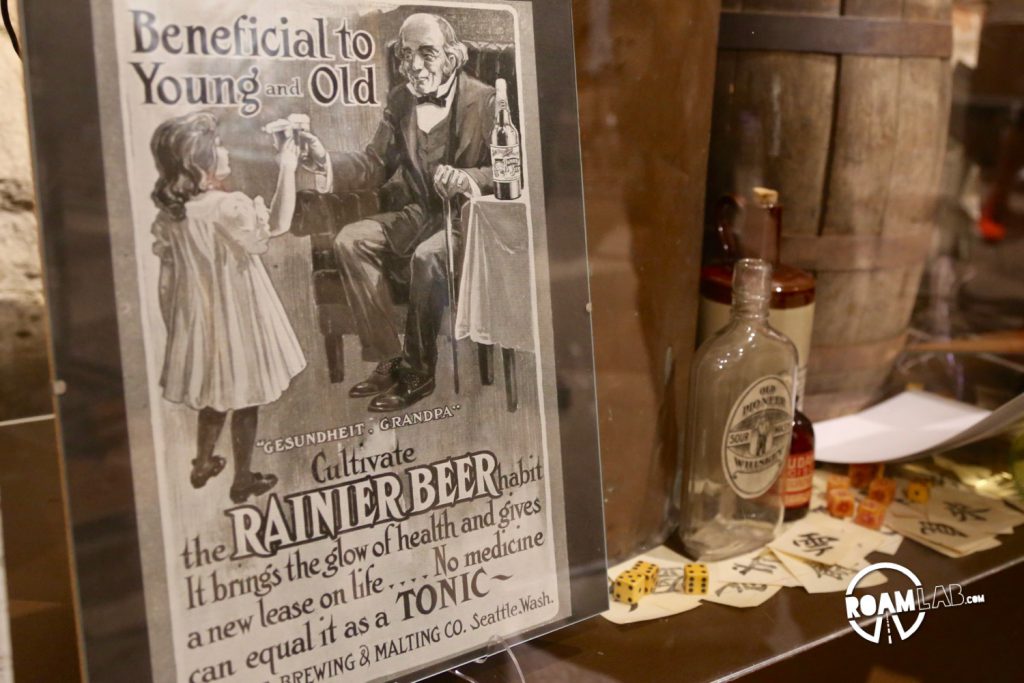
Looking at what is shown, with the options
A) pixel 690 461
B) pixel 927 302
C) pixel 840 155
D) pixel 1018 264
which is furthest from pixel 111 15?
pixel 1018 264

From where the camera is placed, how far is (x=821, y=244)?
932mm

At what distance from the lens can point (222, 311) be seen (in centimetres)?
47

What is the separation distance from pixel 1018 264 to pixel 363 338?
1.32 m

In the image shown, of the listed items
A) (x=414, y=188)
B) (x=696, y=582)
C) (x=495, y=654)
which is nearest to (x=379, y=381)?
(x=414, y=188)

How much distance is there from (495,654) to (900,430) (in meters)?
0.59

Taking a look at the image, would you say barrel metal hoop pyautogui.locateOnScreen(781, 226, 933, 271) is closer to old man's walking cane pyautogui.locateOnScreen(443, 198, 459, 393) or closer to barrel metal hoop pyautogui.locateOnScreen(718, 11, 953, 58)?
barrel metal hoop pyautogui.locateOnScreen(718, 11, 953, 58)

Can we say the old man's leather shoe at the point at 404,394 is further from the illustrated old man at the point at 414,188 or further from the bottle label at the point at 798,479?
the bottle label at the point at 798,479

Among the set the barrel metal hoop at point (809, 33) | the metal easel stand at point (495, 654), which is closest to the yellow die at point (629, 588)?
the metal easel stand at point (495, 654)

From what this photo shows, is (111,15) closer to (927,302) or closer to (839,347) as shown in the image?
(839,347)

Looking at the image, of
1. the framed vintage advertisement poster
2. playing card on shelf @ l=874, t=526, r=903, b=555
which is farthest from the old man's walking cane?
playing card on shelf @ l=874, t=526, r=903, b=555

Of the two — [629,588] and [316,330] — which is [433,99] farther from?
[629,588]

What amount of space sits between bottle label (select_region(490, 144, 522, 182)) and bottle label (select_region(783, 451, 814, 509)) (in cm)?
42

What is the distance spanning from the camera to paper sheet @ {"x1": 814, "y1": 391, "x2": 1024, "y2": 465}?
862 millimetres

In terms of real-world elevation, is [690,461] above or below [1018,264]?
below
